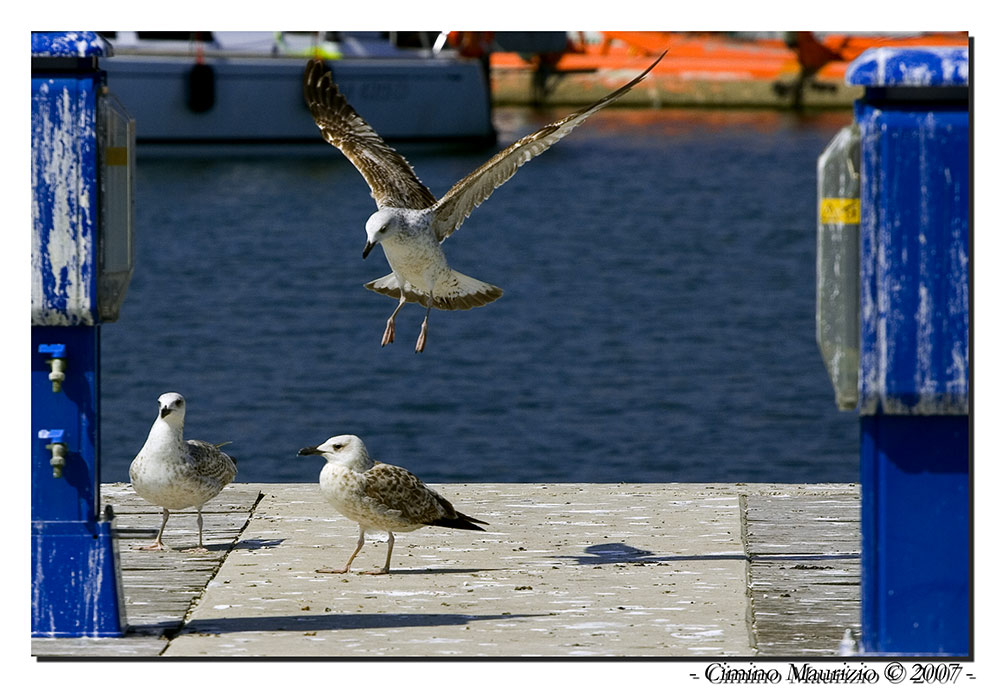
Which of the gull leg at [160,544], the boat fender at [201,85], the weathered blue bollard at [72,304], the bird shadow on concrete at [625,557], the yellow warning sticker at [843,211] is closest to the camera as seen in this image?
the yellow warning sticker at [843,211]

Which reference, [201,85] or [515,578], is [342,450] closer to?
[515,578]

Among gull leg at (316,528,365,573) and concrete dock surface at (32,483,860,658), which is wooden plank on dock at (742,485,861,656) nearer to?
concrete dock surface at (32,483,860,658)

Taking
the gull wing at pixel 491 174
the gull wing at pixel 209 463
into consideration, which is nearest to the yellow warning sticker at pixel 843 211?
the gull wing at pixel 491 174

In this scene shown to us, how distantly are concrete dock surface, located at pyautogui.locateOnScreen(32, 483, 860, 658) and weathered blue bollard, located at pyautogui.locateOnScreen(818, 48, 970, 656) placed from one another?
0.61 m

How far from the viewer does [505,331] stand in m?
28.7

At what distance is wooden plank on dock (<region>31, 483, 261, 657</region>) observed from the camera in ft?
20.9

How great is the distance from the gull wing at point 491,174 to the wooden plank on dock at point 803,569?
6.73 feet

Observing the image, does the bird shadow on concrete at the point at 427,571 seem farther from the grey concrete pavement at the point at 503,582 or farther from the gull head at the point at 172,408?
the gull head at the point at 172,408

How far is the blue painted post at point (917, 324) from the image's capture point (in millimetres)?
5707

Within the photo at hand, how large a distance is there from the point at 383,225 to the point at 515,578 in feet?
5.82

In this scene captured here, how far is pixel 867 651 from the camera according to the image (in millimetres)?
6055

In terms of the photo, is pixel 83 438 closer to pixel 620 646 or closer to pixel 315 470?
pixel 620 646

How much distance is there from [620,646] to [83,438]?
2.10 m
